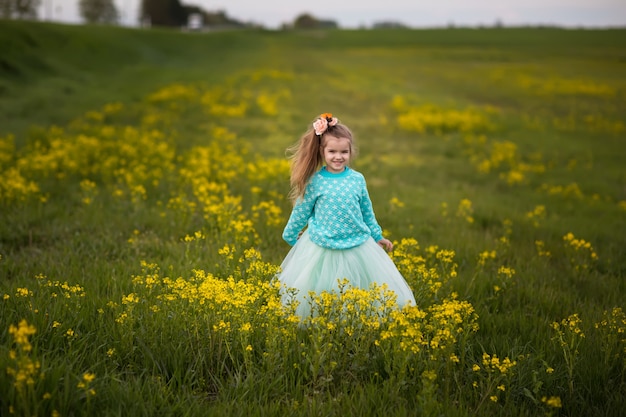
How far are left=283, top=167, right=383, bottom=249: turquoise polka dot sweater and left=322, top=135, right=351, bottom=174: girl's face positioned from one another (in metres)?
0.11

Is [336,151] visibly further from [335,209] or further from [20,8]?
[20,8]

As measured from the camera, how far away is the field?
129 inches

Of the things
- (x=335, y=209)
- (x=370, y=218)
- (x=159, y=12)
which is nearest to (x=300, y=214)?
(x=335, y=209)

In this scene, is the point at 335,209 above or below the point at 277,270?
above

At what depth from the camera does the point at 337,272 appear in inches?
163

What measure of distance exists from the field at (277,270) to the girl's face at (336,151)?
3.37ft

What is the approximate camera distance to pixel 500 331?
4297 mm

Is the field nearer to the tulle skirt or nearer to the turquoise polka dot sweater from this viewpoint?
the tulle skirt

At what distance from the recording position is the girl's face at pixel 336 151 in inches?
165

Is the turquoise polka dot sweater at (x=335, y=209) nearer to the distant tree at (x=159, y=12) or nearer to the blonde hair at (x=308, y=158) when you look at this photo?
the blonde hair at (x=308, y=158)

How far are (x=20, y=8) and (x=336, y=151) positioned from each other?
9500 centimetres

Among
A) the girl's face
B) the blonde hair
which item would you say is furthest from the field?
the girl's face

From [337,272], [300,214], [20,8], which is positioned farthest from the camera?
[20,8]

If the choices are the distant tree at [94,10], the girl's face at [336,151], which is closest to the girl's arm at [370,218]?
the girl's face at [336,151]
